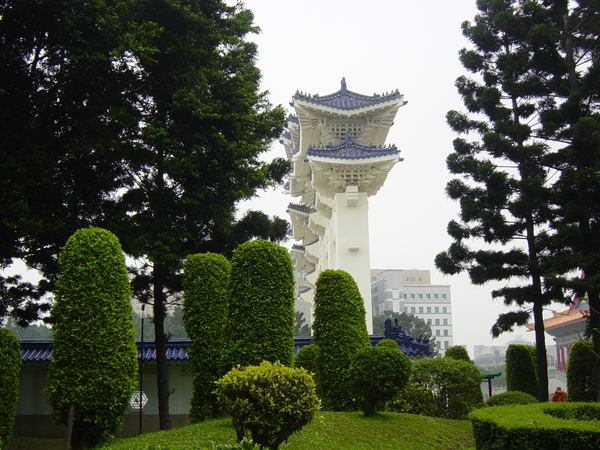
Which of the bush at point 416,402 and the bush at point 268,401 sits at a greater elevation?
the bush at point 268,401

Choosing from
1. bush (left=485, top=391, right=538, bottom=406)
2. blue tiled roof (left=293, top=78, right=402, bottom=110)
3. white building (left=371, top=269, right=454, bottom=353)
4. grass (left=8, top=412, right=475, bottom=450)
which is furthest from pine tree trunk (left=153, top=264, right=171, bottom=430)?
white building (left=371, top=269, right=454, bottom=353)

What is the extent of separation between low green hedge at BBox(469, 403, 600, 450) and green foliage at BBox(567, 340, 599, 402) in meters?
4.35

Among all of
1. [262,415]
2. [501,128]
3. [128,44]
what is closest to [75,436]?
[262,415]

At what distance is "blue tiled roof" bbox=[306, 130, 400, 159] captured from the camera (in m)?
17.2

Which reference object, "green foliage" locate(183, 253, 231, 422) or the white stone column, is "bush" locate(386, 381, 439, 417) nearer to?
"green foliage" locate(183, 253, 231, 422)

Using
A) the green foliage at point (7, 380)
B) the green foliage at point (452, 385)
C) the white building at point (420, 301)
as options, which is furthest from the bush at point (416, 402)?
the white building at point (420, 301)

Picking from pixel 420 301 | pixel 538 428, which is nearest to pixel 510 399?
pixel 538 428

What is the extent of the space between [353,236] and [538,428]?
10.8 m

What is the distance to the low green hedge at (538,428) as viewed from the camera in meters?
7.01

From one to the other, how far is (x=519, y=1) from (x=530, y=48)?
1.27 metres

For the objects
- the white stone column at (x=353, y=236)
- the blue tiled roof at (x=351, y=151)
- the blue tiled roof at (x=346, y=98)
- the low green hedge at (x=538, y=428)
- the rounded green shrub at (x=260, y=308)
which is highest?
the blue tiled roof at (x=346, y=98)

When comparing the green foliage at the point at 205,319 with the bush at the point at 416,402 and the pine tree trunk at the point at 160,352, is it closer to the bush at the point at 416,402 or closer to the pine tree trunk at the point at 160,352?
the pine tree trunk at the point at 160,352

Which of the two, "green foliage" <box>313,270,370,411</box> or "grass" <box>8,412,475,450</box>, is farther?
"green foliage" <box>313,270,370,411</box>

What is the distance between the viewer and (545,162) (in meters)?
13.0
